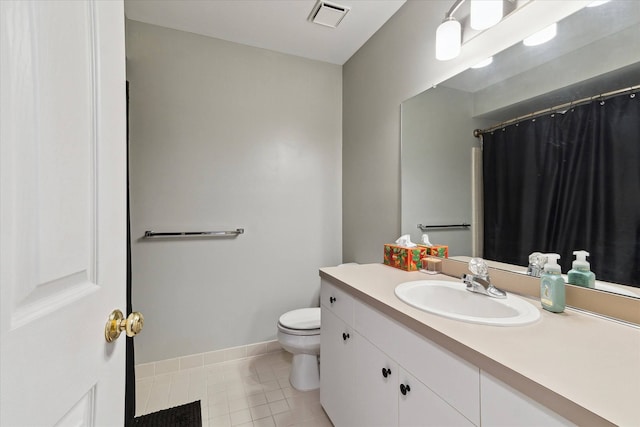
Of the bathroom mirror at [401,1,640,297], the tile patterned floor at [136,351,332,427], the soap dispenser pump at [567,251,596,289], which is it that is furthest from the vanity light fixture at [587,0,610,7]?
the tile patterned floor at [136,351,332,427]

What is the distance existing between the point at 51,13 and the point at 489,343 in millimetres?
1039

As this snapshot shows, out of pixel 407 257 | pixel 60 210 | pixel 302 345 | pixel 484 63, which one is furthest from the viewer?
pixel 302 345

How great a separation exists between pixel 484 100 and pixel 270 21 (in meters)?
1.49

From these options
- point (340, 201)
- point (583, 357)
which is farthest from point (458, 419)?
point (340, 201)

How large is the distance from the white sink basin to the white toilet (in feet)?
2.68

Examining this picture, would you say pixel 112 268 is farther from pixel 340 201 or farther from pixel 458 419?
pixel 340 201

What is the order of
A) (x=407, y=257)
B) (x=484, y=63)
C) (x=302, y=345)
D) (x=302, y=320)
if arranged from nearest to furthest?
(x=484, y=63) < (x=407, y=257) < (x=302, y=345) < (x=302, y=320)

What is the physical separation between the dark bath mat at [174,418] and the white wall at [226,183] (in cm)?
46

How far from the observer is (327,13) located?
181 cm

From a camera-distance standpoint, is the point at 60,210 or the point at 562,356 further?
the point at 562,356

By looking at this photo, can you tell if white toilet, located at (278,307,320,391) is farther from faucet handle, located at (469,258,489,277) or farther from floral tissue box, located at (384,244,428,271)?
faucet handle, located at (469,258,489,277)

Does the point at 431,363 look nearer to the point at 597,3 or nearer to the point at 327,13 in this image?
the point at 597,3

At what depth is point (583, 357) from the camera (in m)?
0.62

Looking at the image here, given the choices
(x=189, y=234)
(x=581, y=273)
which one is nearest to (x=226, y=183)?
(x=189, y=234)
